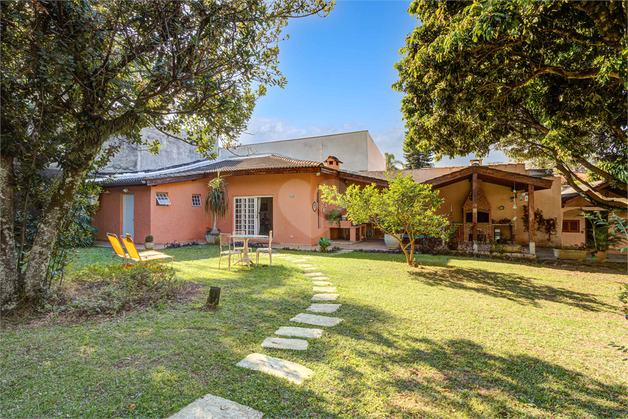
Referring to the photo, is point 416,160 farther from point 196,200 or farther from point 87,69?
point 87,69

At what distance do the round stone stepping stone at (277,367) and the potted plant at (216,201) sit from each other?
33.7 ft

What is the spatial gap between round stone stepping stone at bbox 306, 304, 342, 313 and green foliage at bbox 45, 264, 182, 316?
2378mm

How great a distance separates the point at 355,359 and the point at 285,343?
83 centimetres

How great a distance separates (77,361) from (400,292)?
4.86 meters

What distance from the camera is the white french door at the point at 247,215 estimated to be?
42.2 ft


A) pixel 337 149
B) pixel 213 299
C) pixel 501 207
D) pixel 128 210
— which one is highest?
pixel 337 149

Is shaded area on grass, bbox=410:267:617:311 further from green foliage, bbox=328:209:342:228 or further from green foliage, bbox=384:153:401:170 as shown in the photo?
green foliage, bbox=384:153:401:170

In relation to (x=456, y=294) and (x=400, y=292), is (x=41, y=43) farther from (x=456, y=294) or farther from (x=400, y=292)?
(x=456, y=294)

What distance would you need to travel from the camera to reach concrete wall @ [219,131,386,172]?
69.0 feet

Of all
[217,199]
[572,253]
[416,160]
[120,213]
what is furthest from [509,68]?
[416,160]

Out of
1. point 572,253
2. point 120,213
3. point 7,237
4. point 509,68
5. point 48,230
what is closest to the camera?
point 7,237

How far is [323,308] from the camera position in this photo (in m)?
4.55

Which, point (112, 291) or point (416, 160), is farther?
point (416, 160)

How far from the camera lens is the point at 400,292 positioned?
5555 mm
